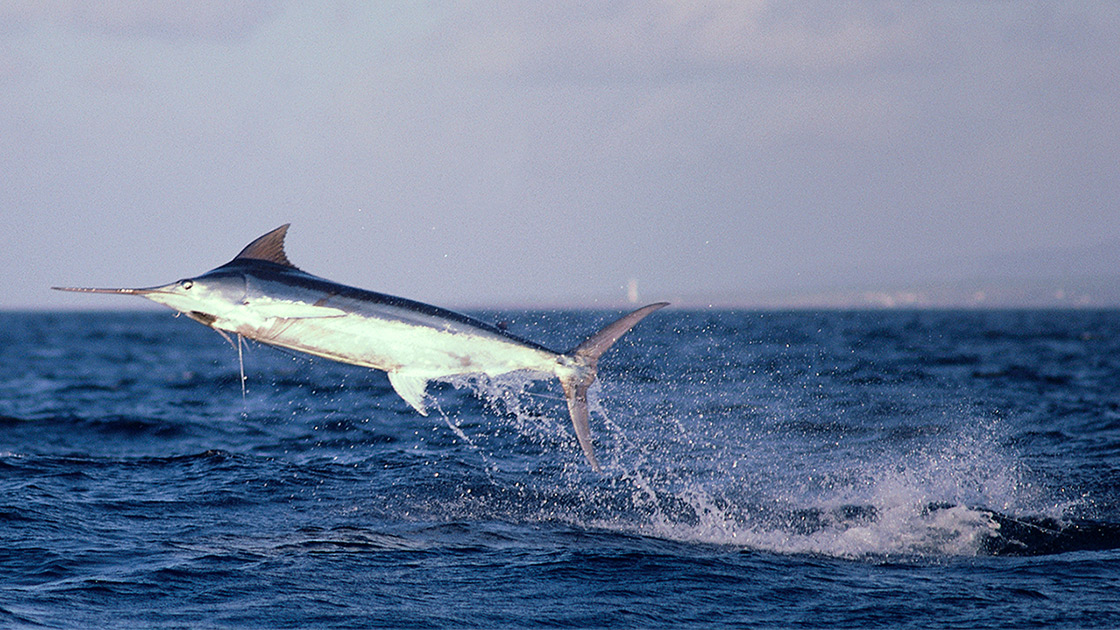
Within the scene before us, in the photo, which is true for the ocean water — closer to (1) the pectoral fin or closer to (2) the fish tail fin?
(2) the fish tail fin

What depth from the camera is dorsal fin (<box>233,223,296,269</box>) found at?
6.58m

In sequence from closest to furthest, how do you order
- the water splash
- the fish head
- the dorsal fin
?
1. the fish head
2. the dorsal fin
3. the water splash

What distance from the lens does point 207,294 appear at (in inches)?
246

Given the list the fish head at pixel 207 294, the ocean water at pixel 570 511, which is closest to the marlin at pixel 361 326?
the fish head at pixel 207 294

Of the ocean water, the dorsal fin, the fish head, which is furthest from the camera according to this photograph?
the ocean water

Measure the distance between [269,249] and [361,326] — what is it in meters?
0.84

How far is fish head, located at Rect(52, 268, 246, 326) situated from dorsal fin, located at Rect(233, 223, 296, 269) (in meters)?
0.27

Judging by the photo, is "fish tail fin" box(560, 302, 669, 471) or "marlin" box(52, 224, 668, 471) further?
"fish tail fin" box(560, 302, 669, 471)

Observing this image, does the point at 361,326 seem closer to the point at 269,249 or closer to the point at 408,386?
the point at 408,386

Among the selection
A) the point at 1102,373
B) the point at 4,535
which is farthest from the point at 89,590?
the point at 1102,373

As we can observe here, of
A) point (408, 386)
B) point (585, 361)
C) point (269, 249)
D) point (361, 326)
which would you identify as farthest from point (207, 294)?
point (585, 361)

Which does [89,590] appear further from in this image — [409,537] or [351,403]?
[351,403]

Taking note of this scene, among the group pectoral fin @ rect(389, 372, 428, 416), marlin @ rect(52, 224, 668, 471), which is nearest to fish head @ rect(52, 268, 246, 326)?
marlin @ rect(52, 224, 668, 471)

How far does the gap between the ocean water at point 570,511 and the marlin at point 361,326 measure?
62 centimetres
